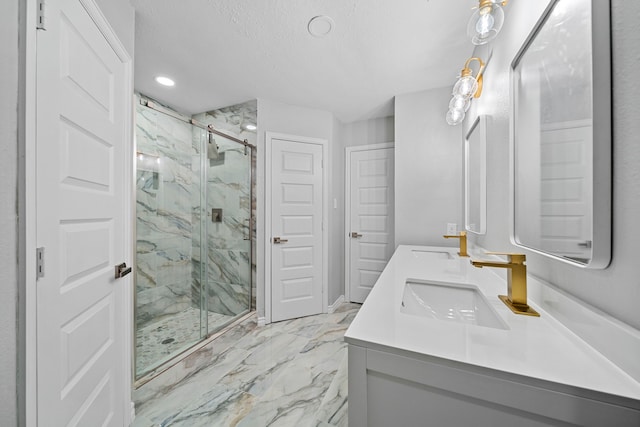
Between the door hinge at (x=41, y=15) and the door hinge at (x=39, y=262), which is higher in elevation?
the door hinge at (x=41, y=15)

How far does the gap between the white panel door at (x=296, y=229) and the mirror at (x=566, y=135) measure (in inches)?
81.5

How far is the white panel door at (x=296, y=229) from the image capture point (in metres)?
2.65

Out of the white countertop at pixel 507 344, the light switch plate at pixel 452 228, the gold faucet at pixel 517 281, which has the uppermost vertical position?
the light switch plate at pixel 452 228

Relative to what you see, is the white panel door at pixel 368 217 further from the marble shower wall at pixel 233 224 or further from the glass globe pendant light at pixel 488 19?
the glass globe pendant light at pixel 488 19

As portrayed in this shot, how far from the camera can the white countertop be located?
0.45 meters

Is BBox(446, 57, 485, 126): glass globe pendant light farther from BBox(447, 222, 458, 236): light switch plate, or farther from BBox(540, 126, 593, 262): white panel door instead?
BBox(447, 222, 458, 236): light switch plate

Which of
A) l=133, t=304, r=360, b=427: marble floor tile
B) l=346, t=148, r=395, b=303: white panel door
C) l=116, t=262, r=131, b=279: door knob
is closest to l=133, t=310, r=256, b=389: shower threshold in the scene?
l=133, t=304, r=360, b=427: marble floor tile

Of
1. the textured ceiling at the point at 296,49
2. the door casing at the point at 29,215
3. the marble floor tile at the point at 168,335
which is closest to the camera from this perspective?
the door casing at the point at 29,215

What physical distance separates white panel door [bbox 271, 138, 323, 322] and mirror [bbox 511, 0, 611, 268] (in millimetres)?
2069

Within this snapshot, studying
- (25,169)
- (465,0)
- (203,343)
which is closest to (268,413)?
(203,343)

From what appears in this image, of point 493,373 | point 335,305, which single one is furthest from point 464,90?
point 335,305

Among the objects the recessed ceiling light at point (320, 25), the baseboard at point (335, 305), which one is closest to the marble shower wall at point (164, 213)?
the recessed ceiling light at point (320, 25)

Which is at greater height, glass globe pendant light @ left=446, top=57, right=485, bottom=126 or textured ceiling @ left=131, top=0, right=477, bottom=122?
textured ceiling @ left=131, top=0, right=477, bottom=122

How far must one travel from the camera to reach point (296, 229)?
9.04 ft
